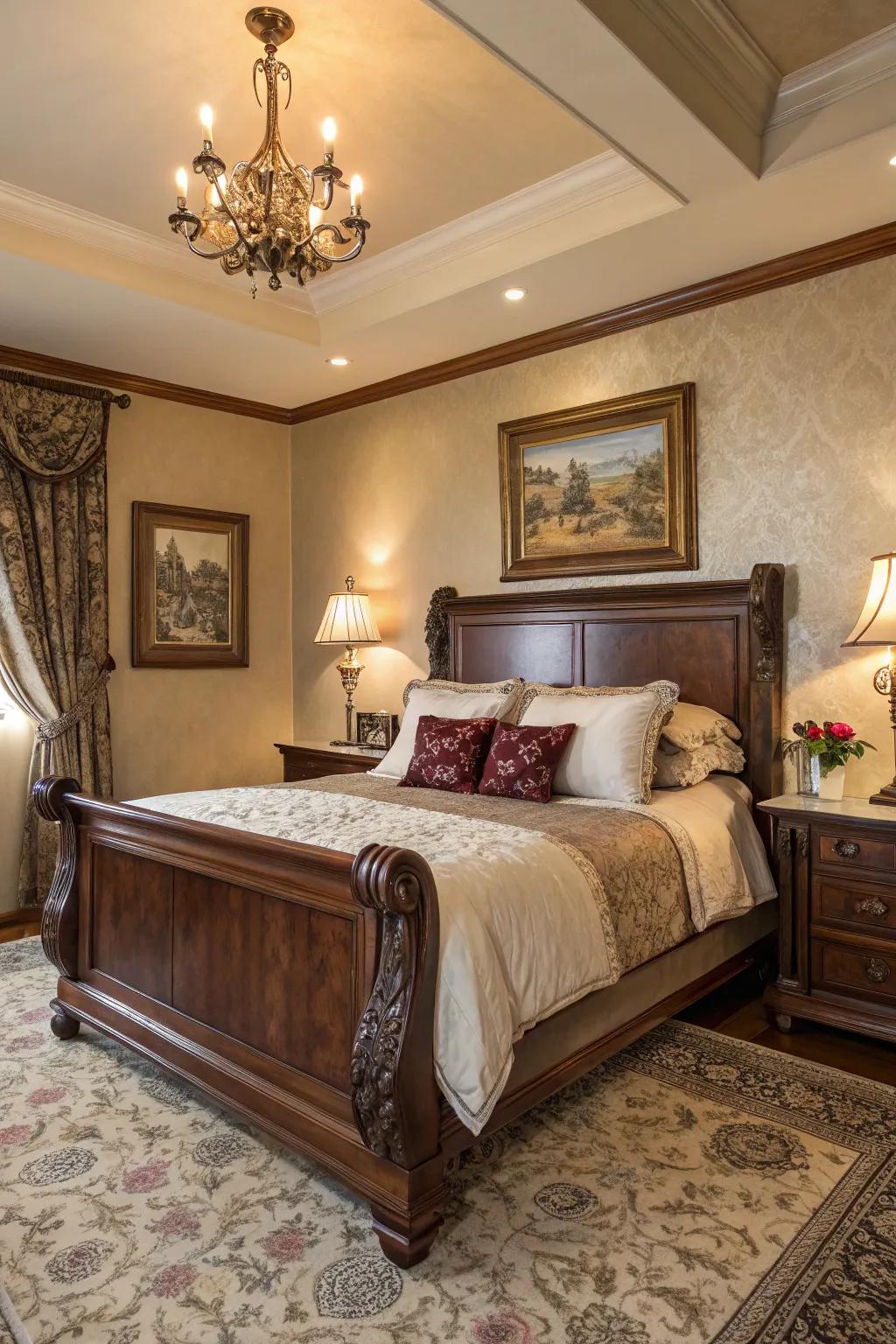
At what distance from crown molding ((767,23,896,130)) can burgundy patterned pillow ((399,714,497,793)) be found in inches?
89.1

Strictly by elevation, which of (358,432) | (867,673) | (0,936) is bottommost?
(0,936)

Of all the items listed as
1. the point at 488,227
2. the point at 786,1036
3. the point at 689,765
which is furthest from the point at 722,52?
the point at 786,1036

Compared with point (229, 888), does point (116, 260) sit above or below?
above

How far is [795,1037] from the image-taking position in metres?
2.96

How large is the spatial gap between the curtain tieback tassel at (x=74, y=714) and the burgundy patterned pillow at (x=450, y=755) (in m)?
1.90

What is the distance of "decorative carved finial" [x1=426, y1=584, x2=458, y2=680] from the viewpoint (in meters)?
4.61

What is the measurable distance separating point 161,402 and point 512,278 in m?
2.29

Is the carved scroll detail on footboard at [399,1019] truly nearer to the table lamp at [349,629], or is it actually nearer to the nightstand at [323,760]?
the nightstand at [323,760]

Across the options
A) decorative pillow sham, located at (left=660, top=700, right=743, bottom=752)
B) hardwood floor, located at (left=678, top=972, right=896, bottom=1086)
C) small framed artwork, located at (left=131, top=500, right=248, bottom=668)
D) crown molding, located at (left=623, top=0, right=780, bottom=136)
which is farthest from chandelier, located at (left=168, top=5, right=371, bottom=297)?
hardwood floor, located at (left=678, top=972, right=896, bottom=1086)

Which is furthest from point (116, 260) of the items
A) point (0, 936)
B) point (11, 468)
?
point (0, 936)

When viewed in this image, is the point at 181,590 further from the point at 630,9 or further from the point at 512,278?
the point at 630,9

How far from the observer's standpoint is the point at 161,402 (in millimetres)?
4918

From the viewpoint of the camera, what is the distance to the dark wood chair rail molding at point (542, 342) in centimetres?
327

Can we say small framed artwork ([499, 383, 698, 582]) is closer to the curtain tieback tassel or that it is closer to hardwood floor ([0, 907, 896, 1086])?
hardwood floor ([0, 907, 896, 1086])
